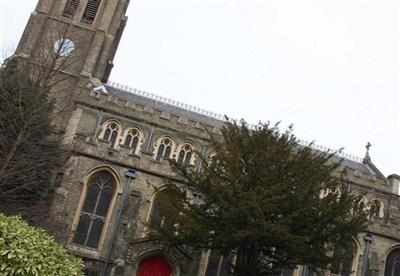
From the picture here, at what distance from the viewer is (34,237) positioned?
9.70 metres

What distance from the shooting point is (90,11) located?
3612 cm

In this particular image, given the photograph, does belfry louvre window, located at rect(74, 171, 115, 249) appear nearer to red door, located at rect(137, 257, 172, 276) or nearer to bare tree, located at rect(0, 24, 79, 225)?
red door, located at rect(137, 257, 172, 276)

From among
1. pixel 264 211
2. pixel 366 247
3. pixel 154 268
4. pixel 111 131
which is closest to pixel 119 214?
pixel 154 268

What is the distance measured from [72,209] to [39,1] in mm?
18303

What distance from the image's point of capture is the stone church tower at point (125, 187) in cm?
2205

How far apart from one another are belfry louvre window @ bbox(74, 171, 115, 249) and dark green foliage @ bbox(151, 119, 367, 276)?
5.54 m

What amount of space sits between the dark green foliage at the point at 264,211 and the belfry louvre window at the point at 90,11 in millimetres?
20853

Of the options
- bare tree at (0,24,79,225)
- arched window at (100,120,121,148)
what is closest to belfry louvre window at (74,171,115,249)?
bare tree at (0,24,79,225)

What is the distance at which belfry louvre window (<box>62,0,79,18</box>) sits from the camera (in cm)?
3544

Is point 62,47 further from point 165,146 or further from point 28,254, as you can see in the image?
point 165,146

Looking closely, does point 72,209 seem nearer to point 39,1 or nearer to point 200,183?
point 200,183

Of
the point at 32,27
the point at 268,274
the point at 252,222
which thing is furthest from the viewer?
the point at 32,27

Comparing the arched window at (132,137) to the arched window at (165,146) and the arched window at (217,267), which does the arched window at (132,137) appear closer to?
the arched window at (165,146)

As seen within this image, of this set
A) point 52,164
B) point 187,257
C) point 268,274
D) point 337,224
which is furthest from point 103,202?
point 337,224
